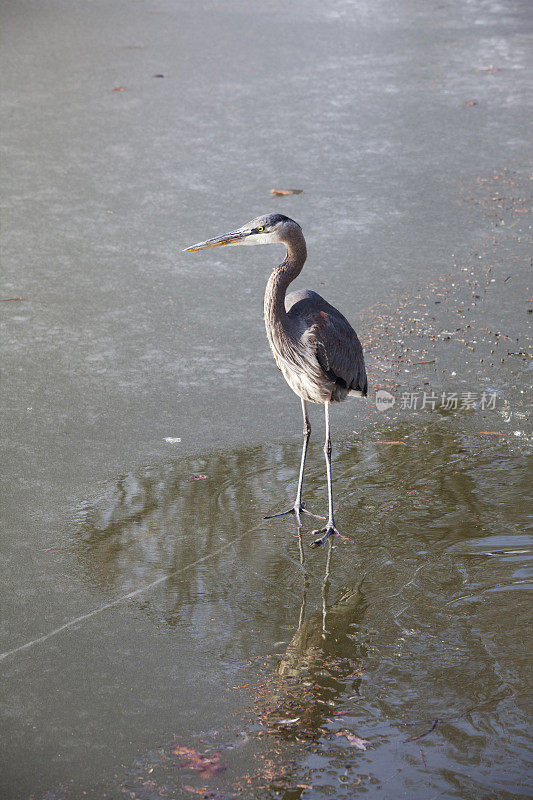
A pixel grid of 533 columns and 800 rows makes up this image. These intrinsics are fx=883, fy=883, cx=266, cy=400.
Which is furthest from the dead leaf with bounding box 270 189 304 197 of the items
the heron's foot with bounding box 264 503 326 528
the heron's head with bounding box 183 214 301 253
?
the heron's foot with bounding box 264 503 326 528

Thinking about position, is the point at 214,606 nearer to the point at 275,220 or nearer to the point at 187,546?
the point at 187,546

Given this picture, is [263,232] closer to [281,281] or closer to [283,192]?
[281,281]

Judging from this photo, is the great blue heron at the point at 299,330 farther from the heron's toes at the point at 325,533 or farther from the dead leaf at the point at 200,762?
the dead leaf at the point at 200,762

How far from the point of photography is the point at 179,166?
292 inches

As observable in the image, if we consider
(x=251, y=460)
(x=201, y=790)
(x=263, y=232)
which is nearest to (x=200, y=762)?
(x=201, y=790)

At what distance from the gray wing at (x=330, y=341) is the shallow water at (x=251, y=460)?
0.49 m

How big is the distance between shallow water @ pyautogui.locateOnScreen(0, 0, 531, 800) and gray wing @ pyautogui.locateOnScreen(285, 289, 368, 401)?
0.49 m

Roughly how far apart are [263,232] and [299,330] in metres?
0.43

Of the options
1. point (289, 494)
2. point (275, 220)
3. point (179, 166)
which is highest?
point (275, 220)

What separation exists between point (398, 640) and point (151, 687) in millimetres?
863

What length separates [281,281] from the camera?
359 cm

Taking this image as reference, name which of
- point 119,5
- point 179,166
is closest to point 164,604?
point 179,166

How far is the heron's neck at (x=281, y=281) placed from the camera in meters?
3.57

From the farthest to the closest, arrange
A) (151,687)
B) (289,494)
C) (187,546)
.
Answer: (289,494), (187,546), (151,687)
